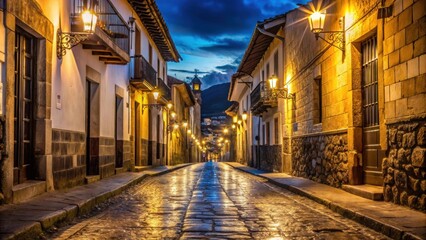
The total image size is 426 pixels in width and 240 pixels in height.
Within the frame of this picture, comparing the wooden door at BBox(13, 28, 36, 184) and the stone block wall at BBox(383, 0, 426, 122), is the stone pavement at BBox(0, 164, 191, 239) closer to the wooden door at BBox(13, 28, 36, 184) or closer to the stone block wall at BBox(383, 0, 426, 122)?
the wooden door at BBox(13, 28, 36, 184)

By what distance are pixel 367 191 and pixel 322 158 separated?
170 inches

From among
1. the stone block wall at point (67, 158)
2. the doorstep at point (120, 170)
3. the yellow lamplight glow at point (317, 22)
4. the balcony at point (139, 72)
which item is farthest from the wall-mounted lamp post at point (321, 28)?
the balcony at point (139, 72)

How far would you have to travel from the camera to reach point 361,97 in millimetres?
10953

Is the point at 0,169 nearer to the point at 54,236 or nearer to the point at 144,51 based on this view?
the point at 54,236

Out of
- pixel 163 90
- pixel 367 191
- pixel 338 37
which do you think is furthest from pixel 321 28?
pixel 163 90

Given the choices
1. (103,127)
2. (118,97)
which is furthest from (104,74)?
(118,97)

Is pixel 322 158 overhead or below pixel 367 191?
overhead

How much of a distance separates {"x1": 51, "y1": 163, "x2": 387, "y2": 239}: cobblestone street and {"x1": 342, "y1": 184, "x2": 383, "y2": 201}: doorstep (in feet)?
2.74

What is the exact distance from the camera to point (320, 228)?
7.07m

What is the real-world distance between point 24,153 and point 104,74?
6.44 meters

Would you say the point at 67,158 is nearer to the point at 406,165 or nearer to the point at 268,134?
the point at 406,165

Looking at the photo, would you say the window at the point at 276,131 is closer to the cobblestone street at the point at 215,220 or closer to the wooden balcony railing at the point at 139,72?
the wooden balcony railing at the point at 139,72

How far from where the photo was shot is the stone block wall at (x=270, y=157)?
21.8 metres

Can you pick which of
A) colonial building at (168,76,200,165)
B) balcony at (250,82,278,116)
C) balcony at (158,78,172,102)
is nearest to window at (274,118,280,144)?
balcony at (250,82,278,116)
